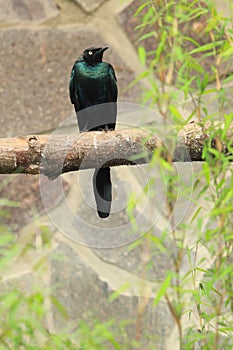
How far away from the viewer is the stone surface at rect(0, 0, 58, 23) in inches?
116

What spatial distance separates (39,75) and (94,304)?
0.79 m

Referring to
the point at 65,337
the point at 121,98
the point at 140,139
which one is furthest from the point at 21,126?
the point at 140,139

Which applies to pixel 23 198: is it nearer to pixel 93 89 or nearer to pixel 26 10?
pixel 93 89

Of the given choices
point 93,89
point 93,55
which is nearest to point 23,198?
point 93,89

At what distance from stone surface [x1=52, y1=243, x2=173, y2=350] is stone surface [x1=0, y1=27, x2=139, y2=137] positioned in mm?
437

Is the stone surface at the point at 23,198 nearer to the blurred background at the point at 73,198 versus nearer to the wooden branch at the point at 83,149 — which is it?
the blurred background at the point at 73,198

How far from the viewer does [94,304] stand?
9.29 feet

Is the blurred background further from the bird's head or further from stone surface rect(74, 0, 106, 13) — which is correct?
the bird's head

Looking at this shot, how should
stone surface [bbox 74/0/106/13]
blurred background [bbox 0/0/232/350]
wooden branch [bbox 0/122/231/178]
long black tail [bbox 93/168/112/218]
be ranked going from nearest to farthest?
wooden branch [bbox 0/122/231/178], long black tail [bbox 93/168/112/218], blurred background [bbox 0/0/232/350], stone surface [bbox 74/0/106/13]

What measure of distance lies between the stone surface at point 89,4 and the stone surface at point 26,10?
0.10 metres

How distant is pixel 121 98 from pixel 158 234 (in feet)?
1.55

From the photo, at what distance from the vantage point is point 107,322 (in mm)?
2764

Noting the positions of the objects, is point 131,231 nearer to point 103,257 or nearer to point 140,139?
point 103,257

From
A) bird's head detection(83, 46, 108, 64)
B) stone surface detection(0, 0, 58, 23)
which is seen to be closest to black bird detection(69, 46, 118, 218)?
bird's head detection(83, 46, 108, 64)
